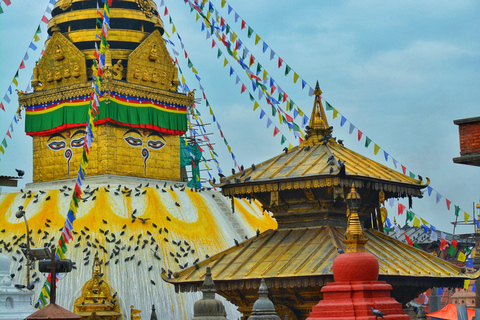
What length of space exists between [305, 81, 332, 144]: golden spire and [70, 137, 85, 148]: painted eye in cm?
1310

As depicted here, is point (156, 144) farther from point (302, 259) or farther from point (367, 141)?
point (302, 259)

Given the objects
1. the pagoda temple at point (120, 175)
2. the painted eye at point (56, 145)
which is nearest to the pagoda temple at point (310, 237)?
the pagoda temple at point (120, 175)

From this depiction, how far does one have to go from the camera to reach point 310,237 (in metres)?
14.4

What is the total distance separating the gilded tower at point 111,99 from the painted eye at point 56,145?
0.12 feet

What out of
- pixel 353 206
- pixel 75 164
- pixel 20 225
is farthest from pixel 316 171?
pixel 75 164

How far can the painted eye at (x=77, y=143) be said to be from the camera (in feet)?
88.3

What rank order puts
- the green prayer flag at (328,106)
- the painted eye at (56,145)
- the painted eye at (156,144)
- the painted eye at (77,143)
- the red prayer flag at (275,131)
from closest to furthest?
the green prayer flag at (328,106)
the red prayer flag at (275,131)
the painted eye at (77,143)
the painted eye at (56,145)
the painted eye at (156,144)

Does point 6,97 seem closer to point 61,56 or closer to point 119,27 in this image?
point 61,56

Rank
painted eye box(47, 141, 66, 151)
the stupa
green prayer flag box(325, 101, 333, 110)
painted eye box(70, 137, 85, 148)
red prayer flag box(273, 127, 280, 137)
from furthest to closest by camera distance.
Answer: painted eye box(47, 141, 66, 151) < painted eye box(70, 137, 85, 148) < red prayer flag box(273, 127, 280, 137) < green prayer flag box(325, 101, 333, 110) < the stupa

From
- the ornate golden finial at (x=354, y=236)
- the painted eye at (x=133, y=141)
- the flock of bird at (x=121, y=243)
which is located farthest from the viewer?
the painted eye at (x=133, y=141)

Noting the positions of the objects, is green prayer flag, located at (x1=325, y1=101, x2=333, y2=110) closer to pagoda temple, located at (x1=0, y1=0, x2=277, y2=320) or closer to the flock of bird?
the flock of bird

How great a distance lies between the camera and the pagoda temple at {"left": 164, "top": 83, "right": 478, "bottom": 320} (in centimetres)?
1354

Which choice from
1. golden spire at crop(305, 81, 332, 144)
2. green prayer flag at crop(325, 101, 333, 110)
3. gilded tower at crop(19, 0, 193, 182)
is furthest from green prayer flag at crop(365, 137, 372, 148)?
gilded tower at crop(19, 0, 193, 182)

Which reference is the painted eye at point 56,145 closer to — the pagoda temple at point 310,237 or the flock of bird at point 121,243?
the flock of bird at point 121,243
